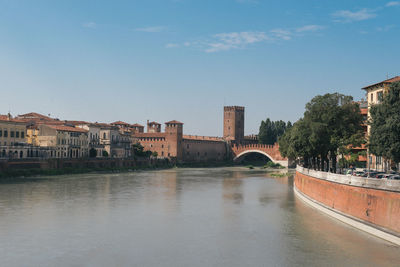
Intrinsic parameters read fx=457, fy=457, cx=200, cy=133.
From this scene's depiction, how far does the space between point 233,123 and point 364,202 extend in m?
86.0

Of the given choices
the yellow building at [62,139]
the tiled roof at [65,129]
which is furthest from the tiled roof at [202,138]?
the yellow building at [62,139]

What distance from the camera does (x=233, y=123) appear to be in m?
106

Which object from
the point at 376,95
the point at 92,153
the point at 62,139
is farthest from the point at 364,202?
the point at 92,153

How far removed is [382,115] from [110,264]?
17.0 metres

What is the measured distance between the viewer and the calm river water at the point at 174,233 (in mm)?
16359

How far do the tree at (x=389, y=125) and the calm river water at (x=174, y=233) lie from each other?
5120mm

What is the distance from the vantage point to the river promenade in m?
17.5

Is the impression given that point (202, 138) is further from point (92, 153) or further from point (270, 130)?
point (92, 153)

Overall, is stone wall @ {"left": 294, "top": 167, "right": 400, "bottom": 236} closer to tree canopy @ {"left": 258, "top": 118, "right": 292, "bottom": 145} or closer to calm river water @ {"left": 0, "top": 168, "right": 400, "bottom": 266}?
calm river water @ {"left": 0, "top": 168, "right": 400, "bottom": 266}

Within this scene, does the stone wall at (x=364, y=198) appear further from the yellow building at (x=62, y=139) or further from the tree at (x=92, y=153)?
the tree at (x=92, y=153)

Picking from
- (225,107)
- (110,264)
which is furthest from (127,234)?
(225,107)

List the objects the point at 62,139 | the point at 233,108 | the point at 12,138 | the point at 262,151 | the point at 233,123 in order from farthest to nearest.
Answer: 1. the point at 233,108
2. the point at 233,123
3. the point at 262,151
4. the point at 62,139
5. the point at 12,138

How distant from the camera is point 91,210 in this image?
87.7ft

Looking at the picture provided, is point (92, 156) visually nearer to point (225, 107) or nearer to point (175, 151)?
point (175, 151)
